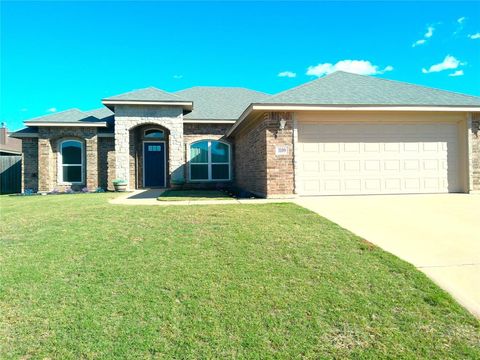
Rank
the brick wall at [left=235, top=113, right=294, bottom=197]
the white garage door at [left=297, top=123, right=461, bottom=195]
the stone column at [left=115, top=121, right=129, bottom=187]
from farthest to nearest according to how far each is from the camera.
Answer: the stone column at [left=115, top=121, right=129, bottom=187]
the white garage door at [left=297, top=123, right=461, bottom=195]
the brick wall at [left=235, top=113, right=294, bottom=197]

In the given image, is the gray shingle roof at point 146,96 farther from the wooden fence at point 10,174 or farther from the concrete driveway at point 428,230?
the concrete driveway at point 428,230

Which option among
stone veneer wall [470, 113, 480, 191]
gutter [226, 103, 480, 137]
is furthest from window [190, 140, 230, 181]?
stone veneer wall [470, 113, 480, 191]

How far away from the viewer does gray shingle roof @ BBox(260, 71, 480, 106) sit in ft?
31.6

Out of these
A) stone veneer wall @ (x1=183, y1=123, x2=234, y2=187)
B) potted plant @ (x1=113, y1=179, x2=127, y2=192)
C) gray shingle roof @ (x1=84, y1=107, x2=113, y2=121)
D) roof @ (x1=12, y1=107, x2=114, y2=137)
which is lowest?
potted plant @ (x1=113, y1=179, x2=127, y2=192)

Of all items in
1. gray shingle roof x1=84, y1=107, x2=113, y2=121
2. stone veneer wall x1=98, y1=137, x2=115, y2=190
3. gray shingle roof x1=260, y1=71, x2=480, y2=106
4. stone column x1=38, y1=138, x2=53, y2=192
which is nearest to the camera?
gray shingle roof x1=260, y1=71, x2=480, y2=106

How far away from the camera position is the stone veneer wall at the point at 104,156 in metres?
15.5

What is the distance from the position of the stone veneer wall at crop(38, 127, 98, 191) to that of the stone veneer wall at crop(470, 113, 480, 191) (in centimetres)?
1665

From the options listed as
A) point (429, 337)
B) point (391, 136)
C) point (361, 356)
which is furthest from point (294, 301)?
point (391, 136)

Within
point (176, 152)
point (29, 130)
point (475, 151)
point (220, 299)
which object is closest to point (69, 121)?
point (29, 130)

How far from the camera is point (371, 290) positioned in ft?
10.8

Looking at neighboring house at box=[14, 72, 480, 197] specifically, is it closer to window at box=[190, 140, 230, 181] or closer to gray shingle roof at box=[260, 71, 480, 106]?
gray shingle roof at box=[260, 71, 480, 106]

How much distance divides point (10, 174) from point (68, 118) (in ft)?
20.8

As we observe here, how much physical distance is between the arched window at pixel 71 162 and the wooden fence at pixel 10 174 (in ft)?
14.4

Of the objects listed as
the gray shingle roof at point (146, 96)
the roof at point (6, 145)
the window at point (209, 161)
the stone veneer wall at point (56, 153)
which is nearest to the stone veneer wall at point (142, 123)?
the gray shingle roof at point (146, 96)
